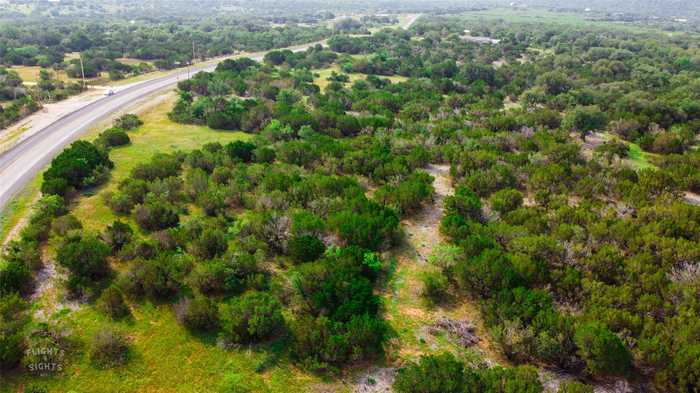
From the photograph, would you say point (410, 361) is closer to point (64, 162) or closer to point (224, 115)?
point (64, 162)

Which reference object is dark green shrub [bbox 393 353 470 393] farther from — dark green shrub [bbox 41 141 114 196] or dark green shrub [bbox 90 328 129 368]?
dark green shrub [bbox 41 141 114 196]

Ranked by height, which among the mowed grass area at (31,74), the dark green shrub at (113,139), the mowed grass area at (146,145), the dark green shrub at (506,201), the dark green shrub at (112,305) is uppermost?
the mowed grass area at (31,74)

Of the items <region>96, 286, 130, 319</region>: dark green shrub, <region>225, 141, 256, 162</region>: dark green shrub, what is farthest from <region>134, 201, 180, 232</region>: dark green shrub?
<region>225, 141, 256, 162</region>: dark green shrub

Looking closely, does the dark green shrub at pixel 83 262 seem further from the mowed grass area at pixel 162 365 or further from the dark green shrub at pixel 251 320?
the dark green shrub at pixel 251 320

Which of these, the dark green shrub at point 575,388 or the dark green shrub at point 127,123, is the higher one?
the dark green shrub at point 127,123

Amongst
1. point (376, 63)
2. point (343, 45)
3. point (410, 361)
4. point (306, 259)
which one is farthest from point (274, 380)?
point (343, 45)

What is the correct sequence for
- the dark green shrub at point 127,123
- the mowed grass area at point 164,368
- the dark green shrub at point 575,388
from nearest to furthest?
the dark green shrub at point 575,388
the mowed grass area at point 164,368
the dark green shrub at point 127,123

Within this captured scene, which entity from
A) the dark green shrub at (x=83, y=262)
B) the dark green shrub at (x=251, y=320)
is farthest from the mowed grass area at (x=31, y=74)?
the dark green shrub at (x=251, y=320)

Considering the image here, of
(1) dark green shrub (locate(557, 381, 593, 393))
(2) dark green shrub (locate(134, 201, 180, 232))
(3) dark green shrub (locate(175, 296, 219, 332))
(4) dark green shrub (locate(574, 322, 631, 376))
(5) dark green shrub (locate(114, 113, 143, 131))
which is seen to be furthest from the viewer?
(5) dark green shrub (locate(114, 113, 143, 131))
